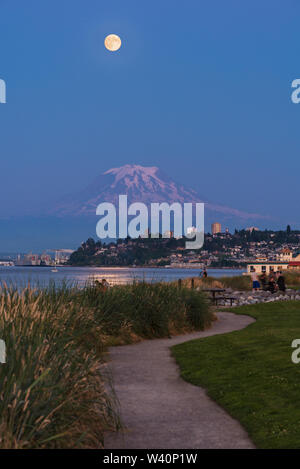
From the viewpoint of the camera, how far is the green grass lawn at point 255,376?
7.79 m

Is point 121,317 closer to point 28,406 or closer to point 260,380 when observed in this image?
point 260,380

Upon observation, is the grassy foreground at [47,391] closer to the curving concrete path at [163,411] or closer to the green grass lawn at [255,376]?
the curving concrete path at [163,411]

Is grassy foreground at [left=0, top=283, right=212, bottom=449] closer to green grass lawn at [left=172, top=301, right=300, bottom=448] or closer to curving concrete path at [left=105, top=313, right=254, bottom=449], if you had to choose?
curving concrete path at [left=105, top=313, right=254, bottom=449]

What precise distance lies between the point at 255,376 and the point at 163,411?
2.57m

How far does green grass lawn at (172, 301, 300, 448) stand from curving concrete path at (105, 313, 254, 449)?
229mm

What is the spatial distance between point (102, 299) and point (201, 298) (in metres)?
3.97

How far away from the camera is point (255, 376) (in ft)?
34.9

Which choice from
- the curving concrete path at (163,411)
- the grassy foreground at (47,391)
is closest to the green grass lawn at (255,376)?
the curving concrete path at (163,411)

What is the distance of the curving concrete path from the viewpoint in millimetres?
7137

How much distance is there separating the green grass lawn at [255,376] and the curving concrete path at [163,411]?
0.23m

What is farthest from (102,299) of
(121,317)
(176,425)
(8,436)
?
(8,436)

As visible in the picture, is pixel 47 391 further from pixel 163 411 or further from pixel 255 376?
pixel 255 376

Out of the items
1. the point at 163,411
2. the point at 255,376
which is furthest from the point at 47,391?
the point at 255,376
